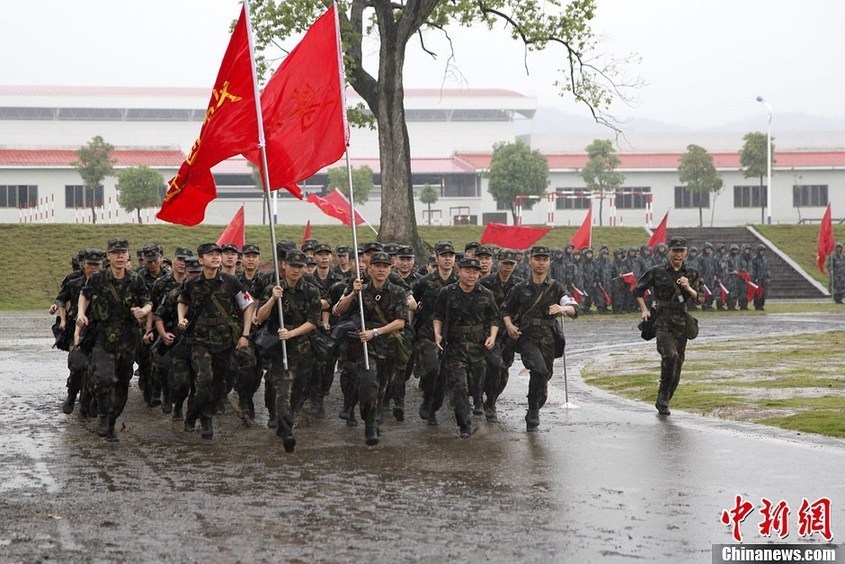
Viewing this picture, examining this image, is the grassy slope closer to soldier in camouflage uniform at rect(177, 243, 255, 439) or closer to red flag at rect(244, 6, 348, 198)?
soldier in camouflage uniform at rect(177, 243, 255, 439)

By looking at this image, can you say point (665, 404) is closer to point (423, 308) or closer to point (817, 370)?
point (423, 308)

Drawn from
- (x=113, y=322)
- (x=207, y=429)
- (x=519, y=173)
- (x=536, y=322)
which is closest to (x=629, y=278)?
(x=536, y=322)

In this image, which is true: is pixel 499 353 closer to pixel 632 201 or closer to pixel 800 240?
pixel 800 240

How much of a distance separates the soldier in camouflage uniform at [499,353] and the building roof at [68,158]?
52930mm

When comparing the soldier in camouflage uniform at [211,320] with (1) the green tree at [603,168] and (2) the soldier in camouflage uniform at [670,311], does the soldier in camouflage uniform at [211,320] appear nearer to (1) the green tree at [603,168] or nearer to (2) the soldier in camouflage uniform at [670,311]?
(2) the soldier in camouflage uniform at [670,311]

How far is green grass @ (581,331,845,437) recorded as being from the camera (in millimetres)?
13317

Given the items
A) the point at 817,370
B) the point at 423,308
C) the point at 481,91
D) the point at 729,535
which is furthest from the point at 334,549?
the point at 481,91

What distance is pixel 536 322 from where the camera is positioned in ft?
41.7

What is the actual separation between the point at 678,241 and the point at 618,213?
54347 mm

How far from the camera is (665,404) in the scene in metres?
13.6

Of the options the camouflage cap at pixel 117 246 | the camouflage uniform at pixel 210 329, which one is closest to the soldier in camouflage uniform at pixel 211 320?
the camouflage uniform at pixel 210 329

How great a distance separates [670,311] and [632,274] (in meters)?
21.3

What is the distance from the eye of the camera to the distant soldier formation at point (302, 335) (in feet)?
38.5

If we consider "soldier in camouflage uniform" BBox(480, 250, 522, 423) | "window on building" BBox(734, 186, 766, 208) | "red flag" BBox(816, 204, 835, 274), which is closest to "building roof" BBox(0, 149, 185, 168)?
"window on building" BBox(734, 186, 766, 208)
